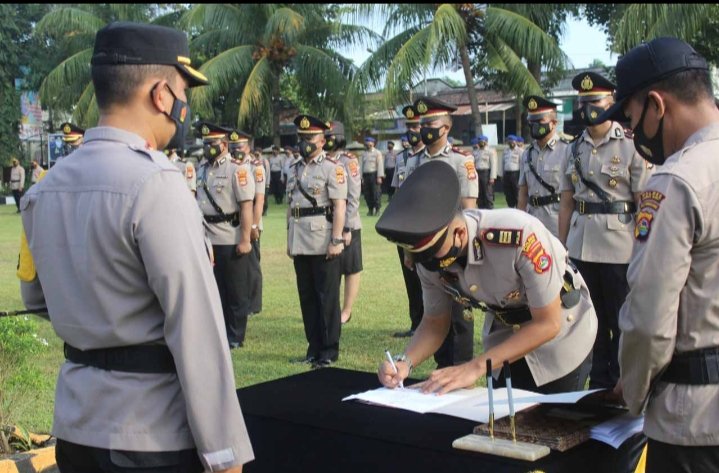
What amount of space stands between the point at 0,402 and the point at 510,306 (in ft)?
8.45

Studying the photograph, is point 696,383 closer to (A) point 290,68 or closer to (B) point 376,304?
(B) point 376,304

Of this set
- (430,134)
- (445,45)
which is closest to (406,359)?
(430,134)

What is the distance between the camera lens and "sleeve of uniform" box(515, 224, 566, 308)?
297 centimetres

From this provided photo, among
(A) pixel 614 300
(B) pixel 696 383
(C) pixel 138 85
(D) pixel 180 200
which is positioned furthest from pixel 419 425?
(A) pixel 614 300

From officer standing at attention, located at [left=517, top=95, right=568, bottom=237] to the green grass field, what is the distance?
1.21 meters

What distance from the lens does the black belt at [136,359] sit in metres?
2.00

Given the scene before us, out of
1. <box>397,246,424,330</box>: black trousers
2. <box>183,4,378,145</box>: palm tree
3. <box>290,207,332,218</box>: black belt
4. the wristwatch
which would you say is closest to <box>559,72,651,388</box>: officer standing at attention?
<box>397,246,424,330</box>: black trousers

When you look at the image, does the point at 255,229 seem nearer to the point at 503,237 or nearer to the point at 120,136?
the point at 503,237

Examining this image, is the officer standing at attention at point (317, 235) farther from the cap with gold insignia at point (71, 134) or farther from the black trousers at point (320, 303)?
the cap with gold insignia at point (71, 134)

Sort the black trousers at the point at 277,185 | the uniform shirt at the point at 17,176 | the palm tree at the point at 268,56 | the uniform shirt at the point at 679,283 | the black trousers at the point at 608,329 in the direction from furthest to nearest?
1. the black trousers at the point at 277,185
2. the uniform shirt at the point at 17,176
3. the palm tree at the point at 268,56
4. the black trousers at the point at 608,329
5. the uniform shirt at the point at 679,283

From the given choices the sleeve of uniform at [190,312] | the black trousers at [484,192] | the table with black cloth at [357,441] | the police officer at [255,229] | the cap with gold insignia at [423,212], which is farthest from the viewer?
the black trousers at [484,192]

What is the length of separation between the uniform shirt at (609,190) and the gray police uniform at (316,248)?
200 cm

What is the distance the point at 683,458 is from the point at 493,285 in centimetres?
105

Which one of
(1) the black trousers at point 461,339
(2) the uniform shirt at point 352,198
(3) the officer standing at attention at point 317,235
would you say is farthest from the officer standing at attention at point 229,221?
(1) the black trousers at point 461,339
